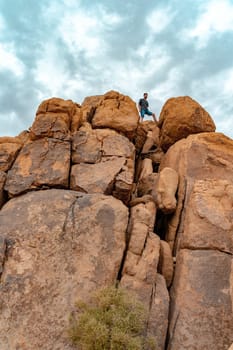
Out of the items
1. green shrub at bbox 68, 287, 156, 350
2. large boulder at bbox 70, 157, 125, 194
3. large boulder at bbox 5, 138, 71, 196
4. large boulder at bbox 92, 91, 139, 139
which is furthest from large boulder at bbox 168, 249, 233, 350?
large boulder at bbox 92, 91, 139, 139

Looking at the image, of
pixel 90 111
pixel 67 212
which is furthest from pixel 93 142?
pixel 67 212

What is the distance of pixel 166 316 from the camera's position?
13031mm

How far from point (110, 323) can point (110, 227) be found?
154 inches

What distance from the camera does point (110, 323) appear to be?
1115 centimetres

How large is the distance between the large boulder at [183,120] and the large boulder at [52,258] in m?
7.31

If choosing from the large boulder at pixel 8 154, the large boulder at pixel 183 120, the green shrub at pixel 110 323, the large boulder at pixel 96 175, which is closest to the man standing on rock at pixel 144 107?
the large boulder at pixel 183 120

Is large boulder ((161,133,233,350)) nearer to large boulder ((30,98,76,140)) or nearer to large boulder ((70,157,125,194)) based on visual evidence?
large boulder ((70,157,125,194))

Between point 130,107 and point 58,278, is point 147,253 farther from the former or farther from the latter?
point 130,107

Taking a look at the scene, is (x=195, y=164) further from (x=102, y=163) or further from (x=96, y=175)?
(x=96, y=175)

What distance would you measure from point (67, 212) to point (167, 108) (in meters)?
10.5

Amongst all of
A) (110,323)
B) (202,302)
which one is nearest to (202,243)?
(202,302)

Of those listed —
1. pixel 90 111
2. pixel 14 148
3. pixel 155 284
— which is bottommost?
pixel 155 284

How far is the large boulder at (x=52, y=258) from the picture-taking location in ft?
38.4

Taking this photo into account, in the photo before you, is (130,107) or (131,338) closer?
(131,338)
